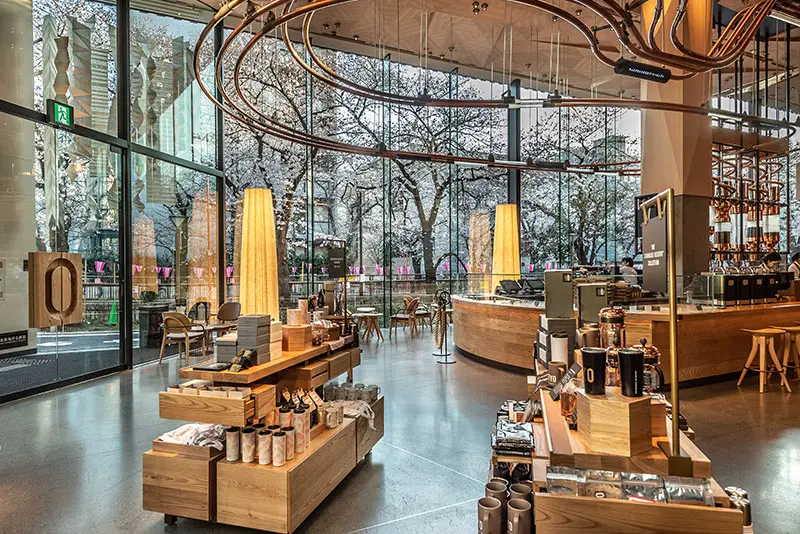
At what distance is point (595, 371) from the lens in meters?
1.62

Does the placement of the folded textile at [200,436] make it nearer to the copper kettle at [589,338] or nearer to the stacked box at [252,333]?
the stacked box at [252,333]

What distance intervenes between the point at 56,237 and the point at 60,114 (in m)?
1.61

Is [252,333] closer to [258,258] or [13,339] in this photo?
[258,258]

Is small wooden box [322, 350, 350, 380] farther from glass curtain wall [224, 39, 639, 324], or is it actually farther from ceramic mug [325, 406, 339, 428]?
glass curtain wall [224, 39, 639, 324]

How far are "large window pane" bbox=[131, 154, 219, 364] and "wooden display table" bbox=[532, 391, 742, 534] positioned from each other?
785 cm

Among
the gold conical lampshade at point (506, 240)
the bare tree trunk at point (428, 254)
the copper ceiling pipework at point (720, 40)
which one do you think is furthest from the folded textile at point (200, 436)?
the bare tree trunk at point (428, 254)

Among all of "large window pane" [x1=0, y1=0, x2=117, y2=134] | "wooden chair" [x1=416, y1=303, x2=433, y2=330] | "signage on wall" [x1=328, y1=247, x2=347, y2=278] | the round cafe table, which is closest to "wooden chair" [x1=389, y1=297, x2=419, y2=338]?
"wooden chair" [x1=416, y1=303, x2=433, y2=330]

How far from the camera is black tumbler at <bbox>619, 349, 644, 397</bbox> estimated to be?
159 cm

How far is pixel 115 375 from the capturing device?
7039mm

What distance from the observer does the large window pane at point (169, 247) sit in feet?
26.2

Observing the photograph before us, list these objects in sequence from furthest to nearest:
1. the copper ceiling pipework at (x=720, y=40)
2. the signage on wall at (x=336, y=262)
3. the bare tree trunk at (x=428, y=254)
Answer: the bare tree trunk at (x=428, y=254) < the signage on wall at (x=336, y=262) < the copper ceiling pipework at (x=720, y=40)

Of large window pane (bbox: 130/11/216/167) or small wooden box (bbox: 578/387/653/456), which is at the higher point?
large window pane (bbox: 130/11/216/167)

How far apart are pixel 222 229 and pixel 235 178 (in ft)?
6.33

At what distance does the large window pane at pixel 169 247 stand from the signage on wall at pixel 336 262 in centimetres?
469
